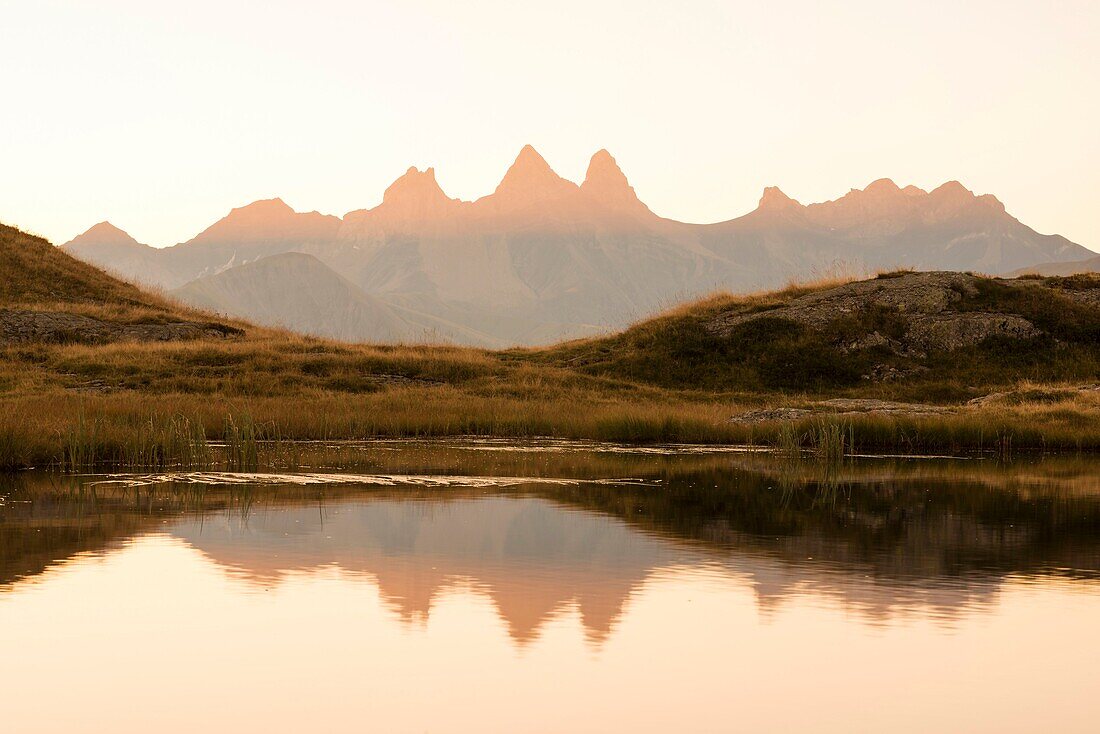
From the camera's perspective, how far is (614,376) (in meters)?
54.4

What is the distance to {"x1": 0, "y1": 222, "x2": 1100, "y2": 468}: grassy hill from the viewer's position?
32906mm

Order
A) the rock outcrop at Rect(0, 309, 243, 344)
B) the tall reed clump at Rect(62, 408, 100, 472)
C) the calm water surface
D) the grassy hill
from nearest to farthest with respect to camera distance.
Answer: the calm water surface → the tall reed clump at Rect(62, 408, 100, 472) → the grassy hill → the rock outcrop at Rect(0, 309, 243, 344)

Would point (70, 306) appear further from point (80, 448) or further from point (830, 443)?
point (830, 443)

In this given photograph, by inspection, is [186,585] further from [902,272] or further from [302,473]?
[902,272]

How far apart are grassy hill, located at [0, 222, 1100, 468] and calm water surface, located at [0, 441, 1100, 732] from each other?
8.26 meters

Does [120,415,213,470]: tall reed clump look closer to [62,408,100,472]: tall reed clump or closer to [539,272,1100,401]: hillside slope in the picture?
[62,408,100,472]: tall reed clump

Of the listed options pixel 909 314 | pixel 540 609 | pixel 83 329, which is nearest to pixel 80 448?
pixel 540 609

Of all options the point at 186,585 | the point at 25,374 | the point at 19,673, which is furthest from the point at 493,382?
the point at 19,673

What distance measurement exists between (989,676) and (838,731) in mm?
2127

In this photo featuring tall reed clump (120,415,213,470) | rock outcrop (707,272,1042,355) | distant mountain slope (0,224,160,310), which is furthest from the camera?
distant mountain slope (0,224,160,310)

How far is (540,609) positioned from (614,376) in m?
43.0

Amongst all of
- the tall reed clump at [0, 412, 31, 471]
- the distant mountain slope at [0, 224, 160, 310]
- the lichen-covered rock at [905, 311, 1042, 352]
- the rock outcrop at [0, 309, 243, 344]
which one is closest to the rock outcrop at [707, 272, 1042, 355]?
the lichen-covered rock at [905, 311, 1042, 352]

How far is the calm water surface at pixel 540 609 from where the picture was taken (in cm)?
849

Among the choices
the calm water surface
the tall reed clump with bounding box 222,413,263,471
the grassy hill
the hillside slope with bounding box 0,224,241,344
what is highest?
the hillside slope with bounding box 0,224,241,344
